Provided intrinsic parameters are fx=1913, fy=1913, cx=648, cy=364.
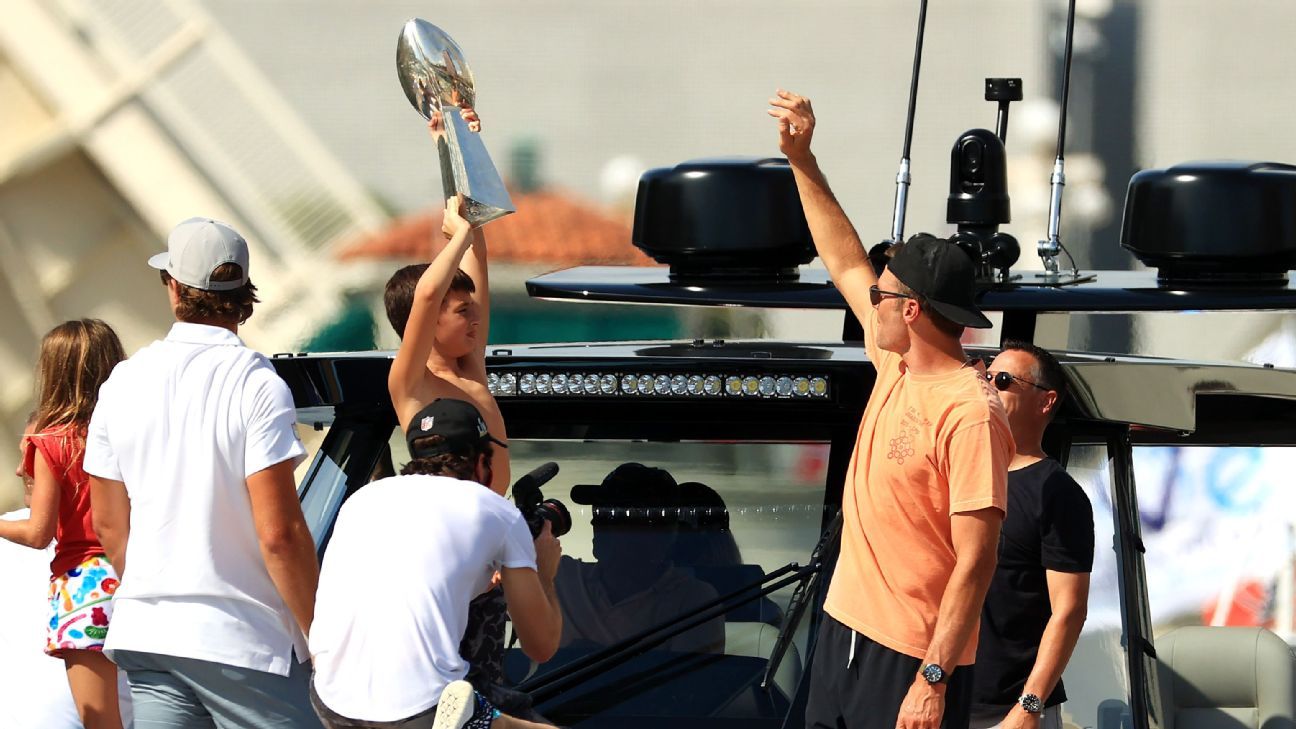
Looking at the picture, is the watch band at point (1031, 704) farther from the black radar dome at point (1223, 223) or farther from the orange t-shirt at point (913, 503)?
the black radar dome at point (1223, 223)

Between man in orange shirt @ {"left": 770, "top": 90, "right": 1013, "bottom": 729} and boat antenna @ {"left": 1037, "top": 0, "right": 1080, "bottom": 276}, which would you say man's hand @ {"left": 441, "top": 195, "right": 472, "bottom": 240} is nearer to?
man in orange shirt @ {"left": 770, "top": 90, "right": 1013, "bottom": 729}

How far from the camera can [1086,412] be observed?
369 cm

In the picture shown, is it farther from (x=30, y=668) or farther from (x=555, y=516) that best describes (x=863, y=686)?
(x=30, y=668)

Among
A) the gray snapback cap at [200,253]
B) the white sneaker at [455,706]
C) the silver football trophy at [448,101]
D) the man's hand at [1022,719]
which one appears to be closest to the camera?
the white sneaker at [455,706]

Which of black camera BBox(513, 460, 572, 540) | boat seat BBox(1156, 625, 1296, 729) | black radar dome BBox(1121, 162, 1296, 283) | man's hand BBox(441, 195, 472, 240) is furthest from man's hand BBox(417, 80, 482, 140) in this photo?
boat seat BBox(1156, 625, 1296, 729)

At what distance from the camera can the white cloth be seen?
13.9ft

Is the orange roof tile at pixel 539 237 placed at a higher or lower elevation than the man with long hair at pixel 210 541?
lower

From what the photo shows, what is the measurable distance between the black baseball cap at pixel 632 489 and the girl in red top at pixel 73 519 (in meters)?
1.12

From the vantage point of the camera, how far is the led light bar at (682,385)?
11.9 feet

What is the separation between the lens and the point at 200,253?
11.4ft

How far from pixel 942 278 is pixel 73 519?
202 cm

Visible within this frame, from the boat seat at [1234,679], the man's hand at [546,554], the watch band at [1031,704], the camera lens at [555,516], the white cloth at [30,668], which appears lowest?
the boat seat at [1234,679]

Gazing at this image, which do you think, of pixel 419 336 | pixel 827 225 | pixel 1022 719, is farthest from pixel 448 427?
pixel 1022 719

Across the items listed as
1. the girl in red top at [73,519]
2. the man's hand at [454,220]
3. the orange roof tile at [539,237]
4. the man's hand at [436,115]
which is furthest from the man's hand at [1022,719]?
the orange roof tile at [539,237]
